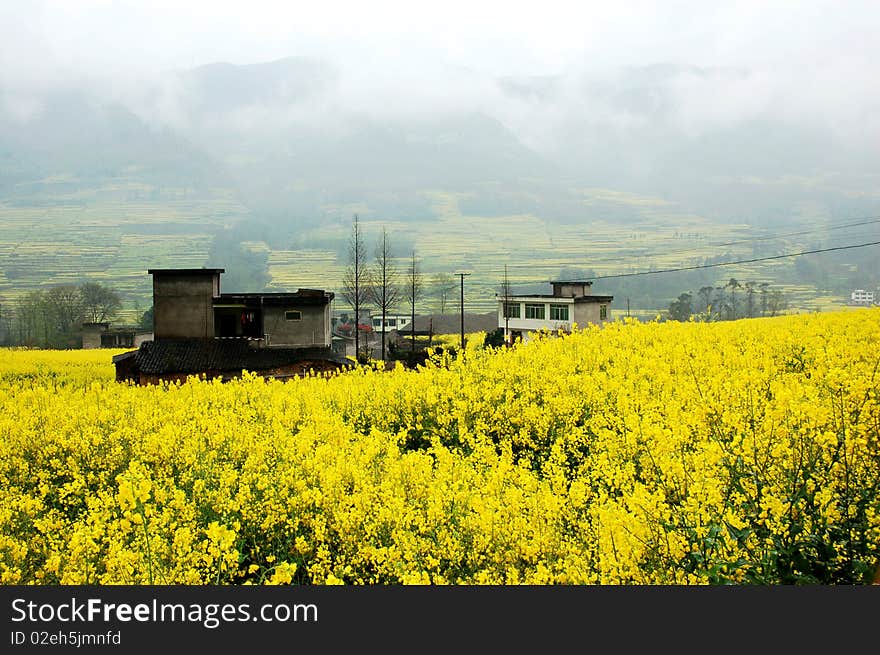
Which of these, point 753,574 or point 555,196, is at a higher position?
point 555,196

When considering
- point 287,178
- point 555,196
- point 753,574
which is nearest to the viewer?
point 753,574

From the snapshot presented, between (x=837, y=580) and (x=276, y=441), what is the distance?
3.52m

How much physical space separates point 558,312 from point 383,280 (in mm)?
14167

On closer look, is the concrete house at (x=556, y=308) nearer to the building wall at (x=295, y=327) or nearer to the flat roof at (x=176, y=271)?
the building wall at (x=295, y=327)

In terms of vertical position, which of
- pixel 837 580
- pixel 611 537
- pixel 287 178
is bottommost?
pixel 837 580

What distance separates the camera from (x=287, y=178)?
9938 centimetres

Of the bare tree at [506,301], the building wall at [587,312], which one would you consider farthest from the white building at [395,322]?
the building wall at [587,312]

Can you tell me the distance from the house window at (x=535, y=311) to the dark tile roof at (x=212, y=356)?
1541cm

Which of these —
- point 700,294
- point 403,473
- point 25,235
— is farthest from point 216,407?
point 700,294

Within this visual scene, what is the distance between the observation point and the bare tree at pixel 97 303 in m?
16.4

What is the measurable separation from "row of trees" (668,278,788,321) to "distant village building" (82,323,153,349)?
12043 mm

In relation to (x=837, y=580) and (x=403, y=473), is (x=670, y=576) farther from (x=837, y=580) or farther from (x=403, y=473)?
(x=403, y=473)

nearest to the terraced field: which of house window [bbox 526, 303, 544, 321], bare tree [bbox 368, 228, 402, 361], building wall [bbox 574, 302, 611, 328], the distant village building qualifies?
the distant village building

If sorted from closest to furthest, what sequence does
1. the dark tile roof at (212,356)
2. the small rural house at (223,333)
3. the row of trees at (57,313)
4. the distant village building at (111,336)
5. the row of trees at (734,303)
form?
the dark tile roof at (212,356) < the small rural house at (223,333) < the row of trees at (734,303) < the row of trees at (57,313) < the distant village building at (111,336)
